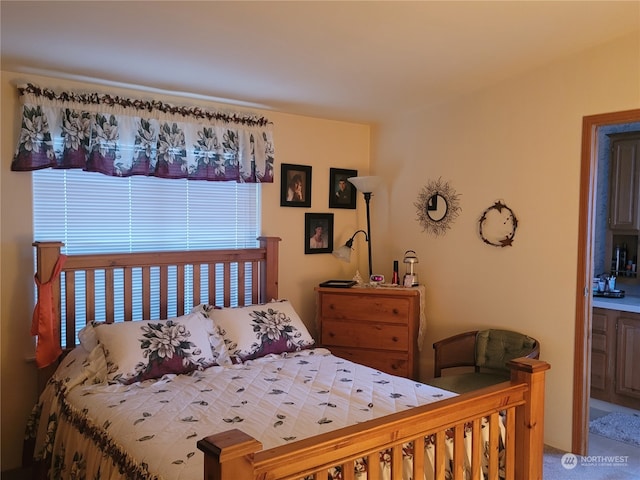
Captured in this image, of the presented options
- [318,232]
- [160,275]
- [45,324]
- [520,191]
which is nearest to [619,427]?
[520,191]

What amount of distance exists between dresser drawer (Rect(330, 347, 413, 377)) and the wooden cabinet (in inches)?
62.3

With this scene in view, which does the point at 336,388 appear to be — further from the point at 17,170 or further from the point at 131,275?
the point at 17,170

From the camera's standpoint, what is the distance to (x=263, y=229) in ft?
12.9

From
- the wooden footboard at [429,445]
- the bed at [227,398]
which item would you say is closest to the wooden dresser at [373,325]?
the bed at [227,398]

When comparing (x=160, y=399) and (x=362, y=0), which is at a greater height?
(x=362, y=0)

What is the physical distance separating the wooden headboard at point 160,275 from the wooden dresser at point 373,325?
1.51 ft

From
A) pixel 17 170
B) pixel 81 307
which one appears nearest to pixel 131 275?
pixel 81 307

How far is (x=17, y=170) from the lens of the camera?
113 inches

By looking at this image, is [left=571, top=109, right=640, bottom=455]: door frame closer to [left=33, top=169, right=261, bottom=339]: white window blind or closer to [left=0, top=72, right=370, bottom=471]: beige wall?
[left=0, top=72, right=370, bottom=471]: beige wall

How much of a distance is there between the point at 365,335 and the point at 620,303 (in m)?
1.97

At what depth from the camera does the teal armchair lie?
3.21 m

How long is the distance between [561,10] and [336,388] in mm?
2083

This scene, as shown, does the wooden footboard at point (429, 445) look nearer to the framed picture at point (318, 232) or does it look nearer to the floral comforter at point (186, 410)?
the floral comforter at point (186, 410)

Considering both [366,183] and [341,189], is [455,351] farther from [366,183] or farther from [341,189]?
[341,189]
